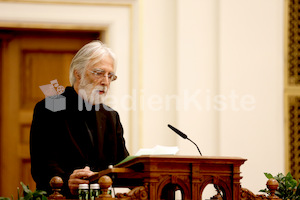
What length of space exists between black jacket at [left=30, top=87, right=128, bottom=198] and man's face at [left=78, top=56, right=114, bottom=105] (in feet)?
0.23

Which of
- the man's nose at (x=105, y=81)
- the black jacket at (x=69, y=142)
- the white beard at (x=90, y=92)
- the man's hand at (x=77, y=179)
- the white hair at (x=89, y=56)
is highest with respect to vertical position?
the white hair at (x=89, y=56)

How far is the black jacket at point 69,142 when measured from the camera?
3.42 metres

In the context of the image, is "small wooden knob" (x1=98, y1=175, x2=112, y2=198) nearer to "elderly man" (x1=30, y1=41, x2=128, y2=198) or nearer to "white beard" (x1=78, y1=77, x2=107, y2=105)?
"elderly man" (x1=30, y1=41, x2=128, y2=198)

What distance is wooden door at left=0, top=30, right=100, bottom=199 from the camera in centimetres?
577

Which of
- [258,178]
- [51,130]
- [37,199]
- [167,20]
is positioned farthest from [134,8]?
[37,199]

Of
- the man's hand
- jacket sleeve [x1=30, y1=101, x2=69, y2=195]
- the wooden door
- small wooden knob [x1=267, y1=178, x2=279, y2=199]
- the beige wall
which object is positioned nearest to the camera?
small wooden knob [x1=267, y1=178, x2=279, y2=199]

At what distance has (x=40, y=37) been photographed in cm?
590

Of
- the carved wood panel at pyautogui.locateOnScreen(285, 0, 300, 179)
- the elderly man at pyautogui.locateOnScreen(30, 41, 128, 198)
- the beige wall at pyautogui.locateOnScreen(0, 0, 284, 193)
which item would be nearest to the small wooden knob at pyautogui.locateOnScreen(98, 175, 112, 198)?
the elderly man at pyautogui.locateOnScreen(30, 41, 128, 198)

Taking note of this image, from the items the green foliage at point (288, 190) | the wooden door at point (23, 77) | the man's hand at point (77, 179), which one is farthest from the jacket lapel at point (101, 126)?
the wooden door at point (23, 77)

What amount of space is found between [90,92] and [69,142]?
0.37 metres

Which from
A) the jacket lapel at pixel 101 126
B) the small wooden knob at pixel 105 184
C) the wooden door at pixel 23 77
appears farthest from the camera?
the wooden door at pixel 23 77

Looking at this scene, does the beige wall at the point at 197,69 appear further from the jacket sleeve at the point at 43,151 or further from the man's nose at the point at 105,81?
the jacket sleeve at the point at 43,151

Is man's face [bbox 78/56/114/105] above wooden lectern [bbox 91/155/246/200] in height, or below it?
above

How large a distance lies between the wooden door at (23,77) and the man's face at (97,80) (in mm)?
2074
